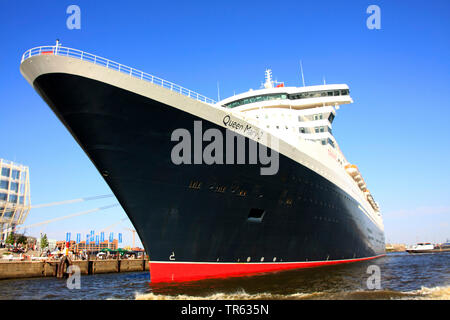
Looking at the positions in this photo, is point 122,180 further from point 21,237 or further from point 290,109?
point 21,237

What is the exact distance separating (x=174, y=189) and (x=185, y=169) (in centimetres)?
85

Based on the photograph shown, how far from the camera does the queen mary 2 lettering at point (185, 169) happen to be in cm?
977

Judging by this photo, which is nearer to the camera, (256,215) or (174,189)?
(174,189)

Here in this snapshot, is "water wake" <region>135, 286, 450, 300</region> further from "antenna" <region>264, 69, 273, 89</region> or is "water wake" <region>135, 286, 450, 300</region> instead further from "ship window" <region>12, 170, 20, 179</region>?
"ship window" <region>12, 170, 20, 179</region>

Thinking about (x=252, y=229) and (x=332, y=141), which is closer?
(x=252, y=229)

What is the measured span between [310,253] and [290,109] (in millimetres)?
10280

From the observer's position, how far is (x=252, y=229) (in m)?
13.1

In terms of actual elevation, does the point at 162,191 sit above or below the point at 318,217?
above

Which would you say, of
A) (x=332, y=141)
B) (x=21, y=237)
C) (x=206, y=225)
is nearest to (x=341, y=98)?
(x=332, y=141)

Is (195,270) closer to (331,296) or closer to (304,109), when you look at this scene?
(331,296)

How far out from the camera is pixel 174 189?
11367 millimetres
